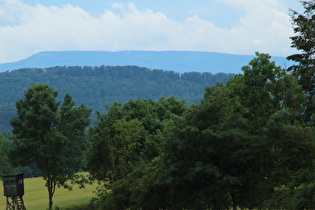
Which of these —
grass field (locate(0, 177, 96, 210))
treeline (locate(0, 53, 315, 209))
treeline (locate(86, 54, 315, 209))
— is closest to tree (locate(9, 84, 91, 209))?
treeline (locate(0, 53, 315, 209))

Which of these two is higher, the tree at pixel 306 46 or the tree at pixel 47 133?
the tree at pixel 306 46

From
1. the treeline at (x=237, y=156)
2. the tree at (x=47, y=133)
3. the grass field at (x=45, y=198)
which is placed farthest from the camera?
the grass field at (x=45, y=198)

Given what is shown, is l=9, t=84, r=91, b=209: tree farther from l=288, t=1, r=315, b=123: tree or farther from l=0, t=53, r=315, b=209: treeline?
l=288, t=1, r=315, b=123: tree

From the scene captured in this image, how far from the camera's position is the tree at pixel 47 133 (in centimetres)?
5025

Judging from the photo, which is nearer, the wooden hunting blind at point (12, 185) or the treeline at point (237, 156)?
the treeline at point (237, 156)

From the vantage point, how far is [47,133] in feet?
167

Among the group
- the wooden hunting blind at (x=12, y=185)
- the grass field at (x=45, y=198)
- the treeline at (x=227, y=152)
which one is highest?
the treeline at (x=227, y=152)

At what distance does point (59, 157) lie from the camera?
50250 mm

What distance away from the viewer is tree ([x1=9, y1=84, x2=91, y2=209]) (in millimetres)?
50250

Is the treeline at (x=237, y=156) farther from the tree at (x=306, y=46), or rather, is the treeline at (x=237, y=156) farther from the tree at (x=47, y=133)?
the tree at (x=47, y=133)

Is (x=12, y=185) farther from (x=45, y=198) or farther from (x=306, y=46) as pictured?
(x=45, y=198)

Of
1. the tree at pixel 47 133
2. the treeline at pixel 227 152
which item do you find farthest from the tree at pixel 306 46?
the tree at pixel 47 133

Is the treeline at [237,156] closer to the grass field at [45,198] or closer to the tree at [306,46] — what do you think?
the tree at [306,46]

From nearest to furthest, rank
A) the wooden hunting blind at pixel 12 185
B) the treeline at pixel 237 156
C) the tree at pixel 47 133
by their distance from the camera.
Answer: the treeline at pixel 237 156
the wooden hunting blind at pixel 12 185
the tree at pixel 47 133
